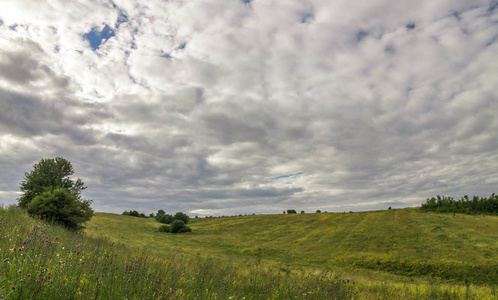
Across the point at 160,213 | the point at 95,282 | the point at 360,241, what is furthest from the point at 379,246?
the point at 160,213

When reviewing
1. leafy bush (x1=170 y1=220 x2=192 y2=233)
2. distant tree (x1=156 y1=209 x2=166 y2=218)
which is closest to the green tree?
leafy bush (x1=170 y1=220 x2=192 y2=233)

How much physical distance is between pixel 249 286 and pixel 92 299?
5.05 meters

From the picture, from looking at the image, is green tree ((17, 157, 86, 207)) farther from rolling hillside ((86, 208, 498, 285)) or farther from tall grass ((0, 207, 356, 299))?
tall grass ((0, 207, 356, 299))

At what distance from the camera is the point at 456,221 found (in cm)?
4781

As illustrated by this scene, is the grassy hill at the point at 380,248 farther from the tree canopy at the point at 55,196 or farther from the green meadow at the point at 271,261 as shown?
the tree canopy at the point at 55,196

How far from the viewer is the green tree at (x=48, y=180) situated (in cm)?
2795

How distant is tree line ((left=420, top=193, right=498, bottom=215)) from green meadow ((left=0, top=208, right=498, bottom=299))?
4136 millimetres

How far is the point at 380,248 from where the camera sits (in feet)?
117

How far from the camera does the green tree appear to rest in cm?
2795

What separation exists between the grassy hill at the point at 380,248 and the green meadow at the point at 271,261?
14cm

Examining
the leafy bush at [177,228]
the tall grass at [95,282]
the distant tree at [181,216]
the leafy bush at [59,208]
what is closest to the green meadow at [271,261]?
the tall grass at [95,282]

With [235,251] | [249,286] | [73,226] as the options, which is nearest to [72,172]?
[73,226]

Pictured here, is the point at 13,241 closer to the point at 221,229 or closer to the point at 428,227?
the point at 428,227

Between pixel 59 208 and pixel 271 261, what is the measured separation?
21.3m
